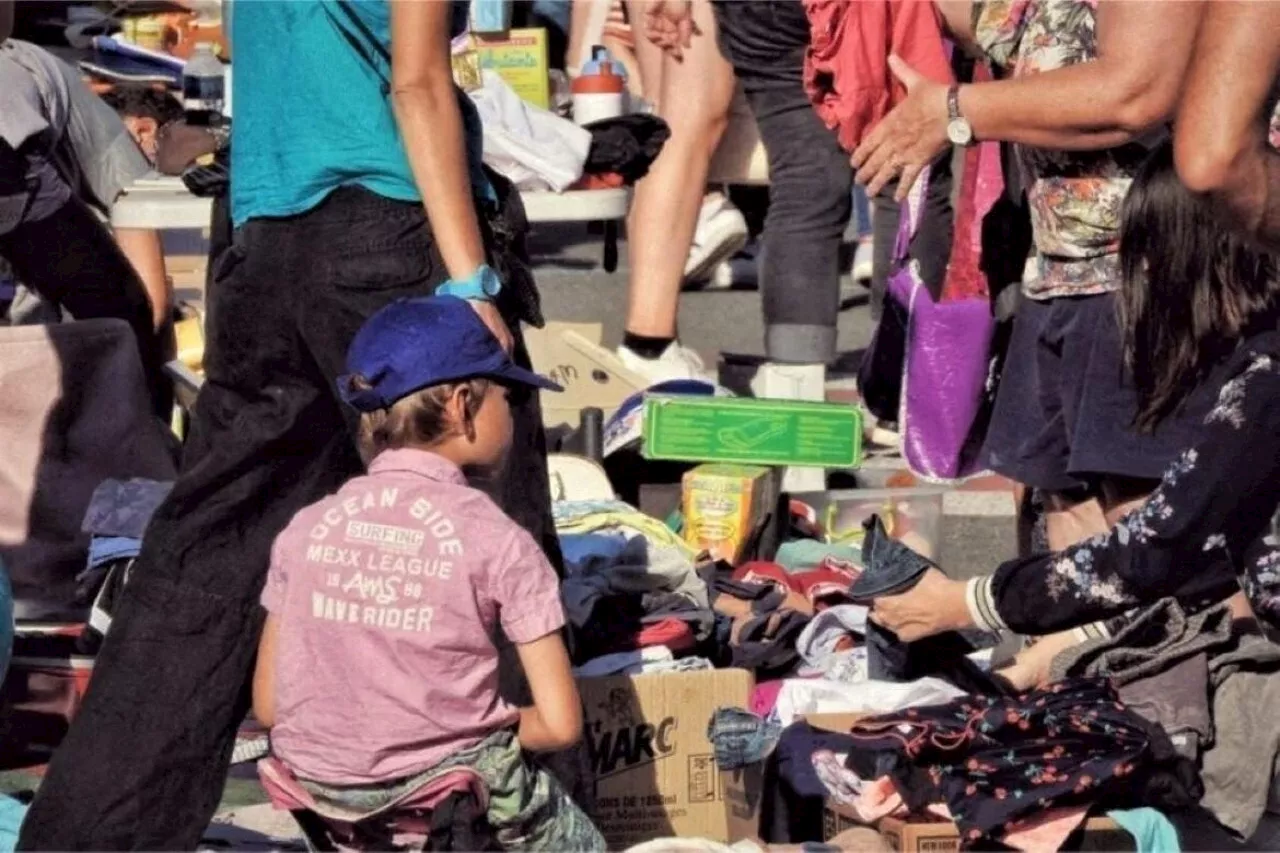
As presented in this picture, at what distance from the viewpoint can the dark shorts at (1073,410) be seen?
4.43 metres

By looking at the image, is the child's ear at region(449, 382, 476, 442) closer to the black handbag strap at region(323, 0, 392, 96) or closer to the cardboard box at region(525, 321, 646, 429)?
the black handbag strap at region(323, 0, 392, 96)

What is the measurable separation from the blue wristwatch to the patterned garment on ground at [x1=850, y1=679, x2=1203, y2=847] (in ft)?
3.40

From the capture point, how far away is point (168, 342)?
693 centimetres

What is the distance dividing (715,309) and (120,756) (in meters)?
5.48

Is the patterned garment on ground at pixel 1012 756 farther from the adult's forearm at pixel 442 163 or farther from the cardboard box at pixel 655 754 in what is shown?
the adult's forearm at pixel 442 163

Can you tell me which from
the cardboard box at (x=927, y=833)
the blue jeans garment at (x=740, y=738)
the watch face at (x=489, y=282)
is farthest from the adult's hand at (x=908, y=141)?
the cardboard box at (x=927, y=833)

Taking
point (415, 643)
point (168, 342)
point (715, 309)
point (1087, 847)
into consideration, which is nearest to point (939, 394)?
point (1087, 847)

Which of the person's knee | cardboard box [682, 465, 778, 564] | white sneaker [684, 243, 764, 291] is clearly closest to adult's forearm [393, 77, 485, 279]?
cardboard box [682, 465, 778, 564]

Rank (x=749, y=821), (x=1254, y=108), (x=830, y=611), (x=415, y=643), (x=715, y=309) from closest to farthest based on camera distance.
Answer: (x=1254, y=108) → (x=415, y=643) → (x=749, y=821) → (x=830, y=611) → (x=715, y=309)

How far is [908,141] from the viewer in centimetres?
441

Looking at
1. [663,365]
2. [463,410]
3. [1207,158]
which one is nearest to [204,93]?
[663,365]

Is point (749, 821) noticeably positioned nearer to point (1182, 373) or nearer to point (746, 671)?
point (746, 671)

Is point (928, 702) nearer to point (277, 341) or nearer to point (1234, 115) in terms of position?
point (277, 341)

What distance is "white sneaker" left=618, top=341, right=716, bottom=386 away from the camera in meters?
7.05
